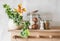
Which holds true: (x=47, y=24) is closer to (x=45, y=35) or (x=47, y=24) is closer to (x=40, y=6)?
(x=45, y=35)

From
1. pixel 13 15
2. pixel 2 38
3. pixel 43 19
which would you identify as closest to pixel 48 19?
pixel 43 19

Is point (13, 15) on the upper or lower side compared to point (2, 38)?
upper

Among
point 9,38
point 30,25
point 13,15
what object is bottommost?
point 9,38

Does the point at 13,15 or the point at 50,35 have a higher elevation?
the point at 13,15

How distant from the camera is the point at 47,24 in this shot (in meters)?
2.34

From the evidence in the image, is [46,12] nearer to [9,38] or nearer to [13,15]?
[13,15]

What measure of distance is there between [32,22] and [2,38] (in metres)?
0.58

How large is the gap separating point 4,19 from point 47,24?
0.71m

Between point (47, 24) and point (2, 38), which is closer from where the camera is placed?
point (47, 24)

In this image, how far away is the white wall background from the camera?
252 centimetres

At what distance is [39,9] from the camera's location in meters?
2.54

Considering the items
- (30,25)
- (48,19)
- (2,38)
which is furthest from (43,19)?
(2,38)

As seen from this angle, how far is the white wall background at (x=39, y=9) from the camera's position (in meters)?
2.52

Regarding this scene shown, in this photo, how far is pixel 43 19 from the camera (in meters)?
2.49
